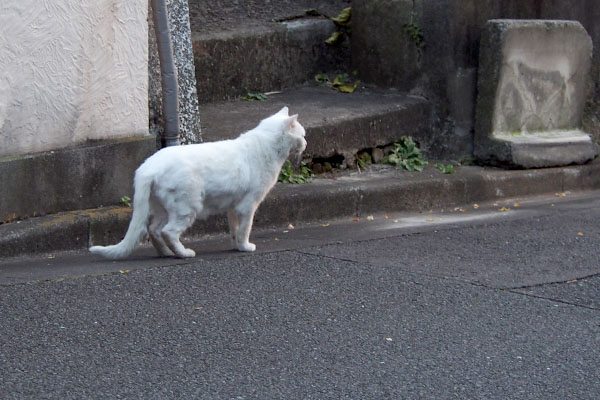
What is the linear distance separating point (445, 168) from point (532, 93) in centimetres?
110

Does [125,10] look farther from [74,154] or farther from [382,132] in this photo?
[382,132]

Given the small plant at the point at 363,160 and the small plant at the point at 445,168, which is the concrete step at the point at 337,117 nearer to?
the small plant at the point at 363,160

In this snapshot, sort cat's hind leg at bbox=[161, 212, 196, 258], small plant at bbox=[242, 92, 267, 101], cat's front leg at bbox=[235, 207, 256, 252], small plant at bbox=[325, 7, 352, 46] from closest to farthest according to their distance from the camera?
cat's hind leg at bbox=[161, 212, 196, 258]
cat's front leg at bbox=[235, 207, 256, 252]
small plant at bbox=[242, 92, 267, 101]
small plant at bbox=[325, 7, 352, 46]

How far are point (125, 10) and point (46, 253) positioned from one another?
5.58ft

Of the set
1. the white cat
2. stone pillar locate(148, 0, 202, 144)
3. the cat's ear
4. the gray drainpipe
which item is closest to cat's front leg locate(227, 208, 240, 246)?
the white cat

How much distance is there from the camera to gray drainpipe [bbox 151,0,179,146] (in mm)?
5980

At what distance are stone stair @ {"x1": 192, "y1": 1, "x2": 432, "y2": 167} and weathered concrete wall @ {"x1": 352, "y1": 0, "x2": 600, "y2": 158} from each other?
0.18 m

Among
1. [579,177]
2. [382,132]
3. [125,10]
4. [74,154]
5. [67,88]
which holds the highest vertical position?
[125,10]

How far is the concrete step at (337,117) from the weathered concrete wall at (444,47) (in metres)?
0.18

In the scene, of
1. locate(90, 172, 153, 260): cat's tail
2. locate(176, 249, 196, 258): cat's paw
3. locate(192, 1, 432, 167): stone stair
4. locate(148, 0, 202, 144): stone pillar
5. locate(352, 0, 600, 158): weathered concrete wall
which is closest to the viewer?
locate(90, 172, 153, 260): cat's tail

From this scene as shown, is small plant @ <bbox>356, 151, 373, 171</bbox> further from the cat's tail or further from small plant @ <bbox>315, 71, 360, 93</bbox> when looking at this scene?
the cat's tail

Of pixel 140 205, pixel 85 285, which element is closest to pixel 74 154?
pixel 140 205

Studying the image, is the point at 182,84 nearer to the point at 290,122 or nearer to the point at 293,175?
the point at 293,175

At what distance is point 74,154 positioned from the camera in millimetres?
5465
